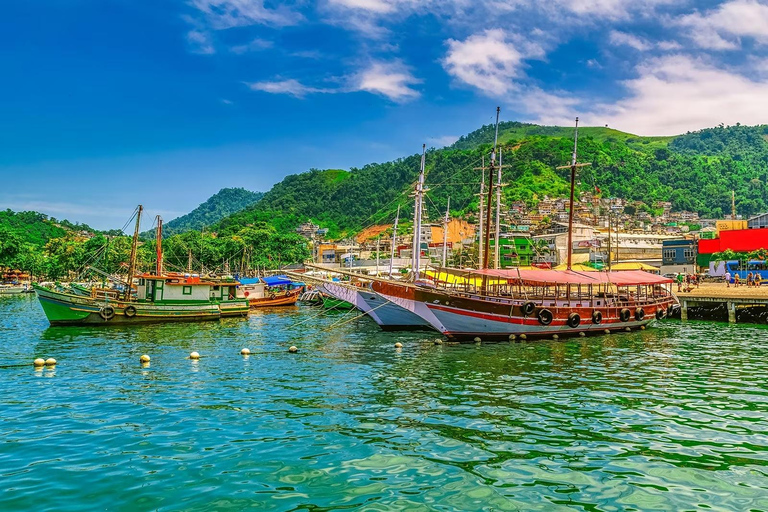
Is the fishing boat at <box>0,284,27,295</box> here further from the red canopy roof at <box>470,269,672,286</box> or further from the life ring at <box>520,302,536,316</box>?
the life ring at <box>520,302,536,316</box>

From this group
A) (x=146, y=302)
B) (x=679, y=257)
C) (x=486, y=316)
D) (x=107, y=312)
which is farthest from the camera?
(x=679, y=257)

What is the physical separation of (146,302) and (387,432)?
35.2 meters

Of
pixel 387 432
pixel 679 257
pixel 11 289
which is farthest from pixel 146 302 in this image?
pixel 11 289

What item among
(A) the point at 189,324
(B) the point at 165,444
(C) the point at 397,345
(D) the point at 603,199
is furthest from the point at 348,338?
(D) the point at 603,199

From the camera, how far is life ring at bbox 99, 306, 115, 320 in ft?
132

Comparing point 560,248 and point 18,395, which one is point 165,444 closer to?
point 18,395

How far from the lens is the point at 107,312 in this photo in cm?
4038

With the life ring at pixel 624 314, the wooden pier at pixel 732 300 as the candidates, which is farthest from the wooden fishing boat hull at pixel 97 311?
the wooden pier at pixel 732 300

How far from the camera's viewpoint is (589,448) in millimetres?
12258

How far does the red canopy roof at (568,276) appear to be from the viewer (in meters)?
33.0

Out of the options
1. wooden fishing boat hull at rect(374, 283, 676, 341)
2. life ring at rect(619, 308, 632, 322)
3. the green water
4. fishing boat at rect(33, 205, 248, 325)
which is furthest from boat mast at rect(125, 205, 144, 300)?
life ring at rect(619, 308, 632, 322)

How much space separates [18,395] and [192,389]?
5241mm

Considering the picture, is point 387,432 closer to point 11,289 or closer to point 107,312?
point 107,312

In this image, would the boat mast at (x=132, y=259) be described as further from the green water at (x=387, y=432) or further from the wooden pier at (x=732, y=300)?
the wooden pier at (x=732, y=300)
